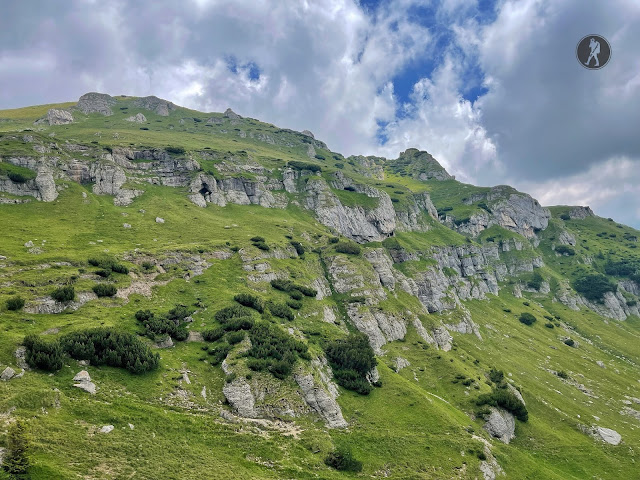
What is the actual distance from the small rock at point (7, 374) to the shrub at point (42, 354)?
319 cm

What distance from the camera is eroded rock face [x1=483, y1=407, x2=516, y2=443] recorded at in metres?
69.3

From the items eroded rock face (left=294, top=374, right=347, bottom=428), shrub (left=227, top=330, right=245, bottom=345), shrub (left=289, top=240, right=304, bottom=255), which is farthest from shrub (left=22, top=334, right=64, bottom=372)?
shrub (left=289, top=240, right=304, bottom=255)

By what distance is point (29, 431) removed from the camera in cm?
2752

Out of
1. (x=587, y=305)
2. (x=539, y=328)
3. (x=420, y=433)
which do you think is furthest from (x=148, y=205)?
(x=587, y=305)

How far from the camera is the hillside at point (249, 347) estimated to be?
1465 inches

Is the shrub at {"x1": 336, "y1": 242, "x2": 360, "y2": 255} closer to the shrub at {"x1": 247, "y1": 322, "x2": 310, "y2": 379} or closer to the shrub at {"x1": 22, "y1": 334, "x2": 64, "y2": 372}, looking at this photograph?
the shrub at {"x1": 247, "y1": 322, "x2": 310, "y2": 379}

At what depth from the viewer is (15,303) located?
48156mm

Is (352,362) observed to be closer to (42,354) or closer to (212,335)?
(212,335)

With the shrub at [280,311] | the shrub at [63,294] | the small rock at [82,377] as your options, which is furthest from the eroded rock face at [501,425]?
the shrub at [63,294]

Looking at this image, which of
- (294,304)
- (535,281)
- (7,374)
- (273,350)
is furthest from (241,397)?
(535,281)

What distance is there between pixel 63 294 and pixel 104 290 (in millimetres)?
7354

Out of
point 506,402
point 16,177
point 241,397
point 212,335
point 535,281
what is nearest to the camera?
point 241,397

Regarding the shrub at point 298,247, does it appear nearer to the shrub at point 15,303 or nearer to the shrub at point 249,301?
the shrub at point 249,301

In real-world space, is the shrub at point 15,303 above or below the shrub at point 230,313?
below
